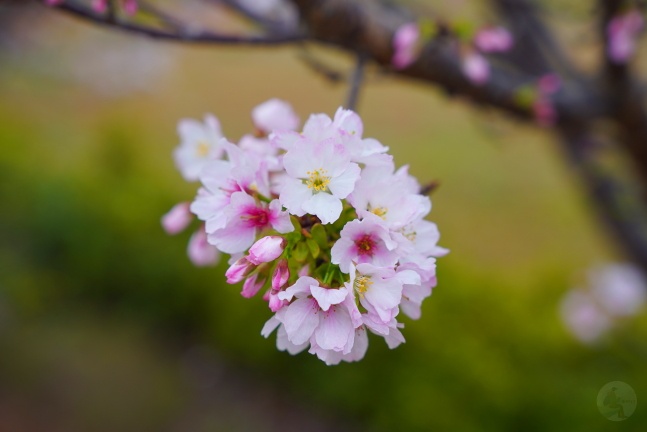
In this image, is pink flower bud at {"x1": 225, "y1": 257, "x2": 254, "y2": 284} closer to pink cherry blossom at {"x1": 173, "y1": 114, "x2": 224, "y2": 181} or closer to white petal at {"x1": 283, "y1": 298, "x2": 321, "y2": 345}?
white petal at {"x1": 283, "y1": 298, "x2": 321, "y2": 345}

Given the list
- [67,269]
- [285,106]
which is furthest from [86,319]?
[285,106]

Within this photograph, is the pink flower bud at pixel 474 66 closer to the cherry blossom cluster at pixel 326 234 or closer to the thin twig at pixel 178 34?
the thin twig at pixel 178 34

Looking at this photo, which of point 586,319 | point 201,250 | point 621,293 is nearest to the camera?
point 201,250

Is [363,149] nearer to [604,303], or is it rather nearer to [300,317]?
[300,317]

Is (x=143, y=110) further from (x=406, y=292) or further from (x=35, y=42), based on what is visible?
(x=406, y=292)

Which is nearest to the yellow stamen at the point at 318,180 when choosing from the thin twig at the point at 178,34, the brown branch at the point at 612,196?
the thin twig at the point at 178,34

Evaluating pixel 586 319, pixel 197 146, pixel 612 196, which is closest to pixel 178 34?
pixel 197 146
